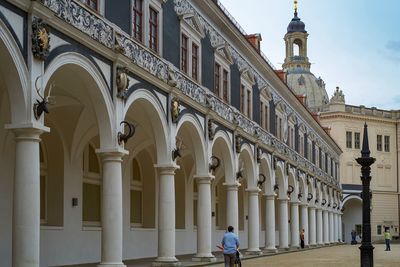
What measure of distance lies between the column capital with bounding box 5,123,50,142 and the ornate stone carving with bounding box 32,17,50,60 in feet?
4.82

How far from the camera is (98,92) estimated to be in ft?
63.6

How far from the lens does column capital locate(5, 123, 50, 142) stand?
15.3 metres

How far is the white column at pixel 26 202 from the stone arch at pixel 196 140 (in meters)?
12.0

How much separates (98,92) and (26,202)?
4882 millimetres

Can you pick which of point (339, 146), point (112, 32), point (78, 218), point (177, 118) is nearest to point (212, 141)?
point (177, 118)

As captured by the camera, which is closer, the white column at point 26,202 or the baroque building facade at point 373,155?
the white column at point 26,202

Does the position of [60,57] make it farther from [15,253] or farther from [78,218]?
[78,218]

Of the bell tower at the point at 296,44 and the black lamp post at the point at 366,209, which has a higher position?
the bell tower at the point at 296,44

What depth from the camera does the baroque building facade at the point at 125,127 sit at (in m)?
15.5

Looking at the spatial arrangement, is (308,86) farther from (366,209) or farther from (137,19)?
(366,209)

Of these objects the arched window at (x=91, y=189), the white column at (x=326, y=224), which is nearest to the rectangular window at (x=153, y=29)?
the arched window at (x=91, y=189)

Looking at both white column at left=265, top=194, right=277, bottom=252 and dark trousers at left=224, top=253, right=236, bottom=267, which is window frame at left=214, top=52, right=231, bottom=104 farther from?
dark trousers at left=224, top=253, right=236, bottom=267

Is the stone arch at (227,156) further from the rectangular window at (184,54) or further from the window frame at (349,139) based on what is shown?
the window frame at (349,139)

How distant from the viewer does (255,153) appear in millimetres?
37125
